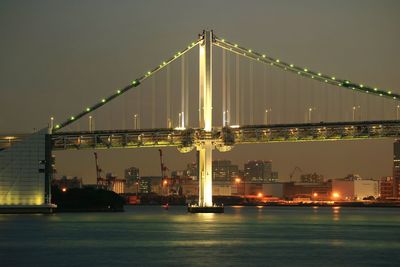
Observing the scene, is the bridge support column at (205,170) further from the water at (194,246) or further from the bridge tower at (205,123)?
the water at (194,246)

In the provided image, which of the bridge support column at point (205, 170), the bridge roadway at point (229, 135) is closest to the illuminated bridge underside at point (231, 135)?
the bridge roadway at point (229, 135)

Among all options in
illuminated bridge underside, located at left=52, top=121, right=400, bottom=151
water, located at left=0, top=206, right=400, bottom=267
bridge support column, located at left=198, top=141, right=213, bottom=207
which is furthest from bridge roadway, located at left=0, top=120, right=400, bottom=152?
water, located at left=0, top=206, right=400, bottom=267

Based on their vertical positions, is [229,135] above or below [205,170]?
above

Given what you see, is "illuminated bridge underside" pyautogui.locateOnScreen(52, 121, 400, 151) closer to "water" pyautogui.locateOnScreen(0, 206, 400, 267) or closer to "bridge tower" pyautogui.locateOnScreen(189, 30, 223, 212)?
"bridge tower" pyautogui.locateOnScreen(189, 30, 223, 212)

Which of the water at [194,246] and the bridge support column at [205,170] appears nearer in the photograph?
the water at [194,246]

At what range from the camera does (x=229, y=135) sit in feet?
302

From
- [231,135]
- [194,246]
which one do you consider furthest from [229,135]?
[194,246]

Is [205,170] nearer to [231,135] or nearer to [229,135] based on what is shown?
[229,135]

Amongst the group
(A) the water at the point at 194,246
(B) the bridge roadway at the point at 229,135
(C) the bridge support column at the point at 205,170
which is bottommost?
(A) the water at the point at 194,246

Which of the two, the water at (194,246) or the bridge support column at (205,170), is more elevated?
the bridge support column at (205,170)

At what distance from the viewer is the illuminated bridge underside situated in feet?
302

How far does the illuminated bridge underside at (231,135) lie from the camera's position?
302ft

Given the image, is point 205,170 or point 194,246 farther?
point 205,170

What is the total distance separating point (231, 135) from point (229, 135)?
360 millimetres
